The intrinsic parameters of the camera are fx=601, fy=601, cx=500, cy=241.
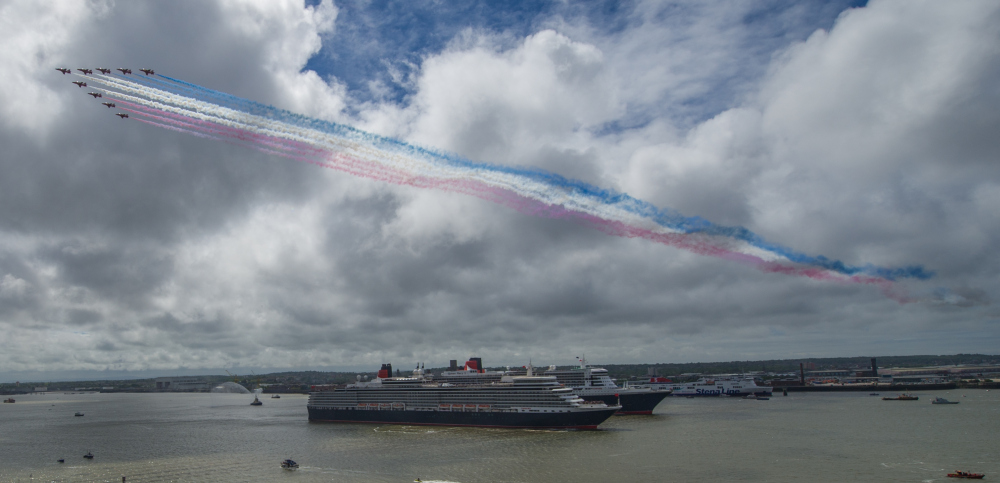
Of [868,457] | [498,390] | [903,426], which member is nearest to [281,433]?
[498,390]

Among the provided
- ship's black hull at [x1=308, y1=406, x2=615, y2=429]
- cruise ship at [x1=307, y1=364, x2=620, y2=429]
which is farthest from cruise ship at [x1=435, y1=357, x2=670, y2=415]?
ship's black hull at [x1=308, y1=406, x2=615, y2=429]

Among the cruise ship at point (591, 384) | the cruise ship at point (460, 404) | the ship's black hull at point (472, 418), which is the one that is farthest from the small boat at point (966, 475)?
the cruise ship at point (591, 384)

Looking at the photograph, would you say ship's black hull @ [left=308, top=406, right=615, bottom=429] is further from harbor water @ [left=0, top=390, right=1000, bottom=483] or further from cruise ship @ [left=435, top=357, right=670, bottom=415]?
cruise ship @ [left=435, top=357, right=670, bottom=415]

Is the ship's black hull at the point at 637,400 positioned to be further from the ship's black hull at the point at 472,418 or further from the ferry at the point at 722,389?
the ferry at the point at 722,389

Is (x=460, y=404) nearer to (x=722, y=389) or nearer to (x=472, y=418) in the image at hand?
(x=472, y=418)

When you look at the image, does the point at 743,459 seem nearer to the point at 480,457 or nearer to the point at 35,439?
the point at 480,457

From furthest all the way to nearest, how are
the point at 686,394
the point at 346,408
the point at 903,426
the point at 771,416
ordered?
the point at 686,394 < the point at 346,408 < the point at 771,416 < the point at 903,426
